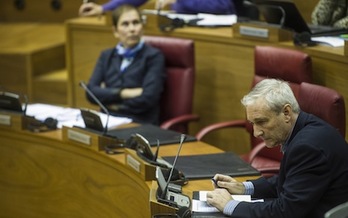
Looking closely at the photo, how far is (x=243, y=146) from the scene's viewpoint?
475 cm

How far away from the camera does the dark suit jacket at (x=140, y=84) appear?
4555 millimetres

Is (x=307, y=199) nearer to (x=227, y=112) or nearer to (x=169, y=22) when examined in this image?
(x=227, y=112)

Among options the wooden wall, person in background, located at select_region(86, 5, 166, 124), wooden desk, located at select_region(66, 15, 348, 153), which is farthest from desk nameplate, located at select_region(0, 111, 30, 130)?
the wooden wall

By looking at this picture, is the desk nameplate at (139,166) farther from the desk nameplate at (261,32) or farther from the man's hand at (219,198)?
the desk nameplate at (261,32)

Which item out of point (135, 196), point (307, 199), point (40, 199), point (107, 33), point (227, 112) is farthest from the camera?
→ point (107, 33)

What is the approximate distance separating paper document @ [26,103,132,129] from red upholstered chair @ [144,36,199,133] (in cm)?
34

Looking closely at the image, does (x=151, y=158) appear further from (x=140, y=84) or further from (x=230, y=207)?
(x=140, y=84)

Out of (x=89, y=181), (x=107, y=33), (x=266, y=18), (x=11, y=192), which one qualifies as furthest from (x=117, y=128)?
(x=107, y=33)

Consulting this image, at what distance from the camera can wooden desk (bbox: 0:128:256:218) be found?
366cm

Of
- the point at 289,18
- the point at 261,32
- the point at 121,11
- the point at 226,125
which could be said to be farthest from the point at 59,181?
the point at 289,18

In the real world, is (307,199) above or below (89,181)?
above

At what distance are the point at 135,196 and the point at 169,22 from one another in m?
1.77

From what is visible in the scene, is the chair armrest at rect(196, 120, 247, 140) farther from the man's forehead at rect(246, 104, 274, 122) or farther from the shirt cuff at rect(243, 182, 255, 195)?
the man's forehead at rect(246, 104, 274, 122)

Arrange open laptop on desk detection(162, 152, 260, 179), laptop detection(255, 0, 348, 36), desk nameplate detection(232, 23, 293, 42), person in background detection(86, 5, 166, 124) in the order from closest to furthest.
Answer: open laptop on desk detection(162, 152, 260, 179), laptop detection(255, 0, 348, 36), desk nameplate detection(232, 23, 293, 42), person in background detection(86, 5, 166, 124)
